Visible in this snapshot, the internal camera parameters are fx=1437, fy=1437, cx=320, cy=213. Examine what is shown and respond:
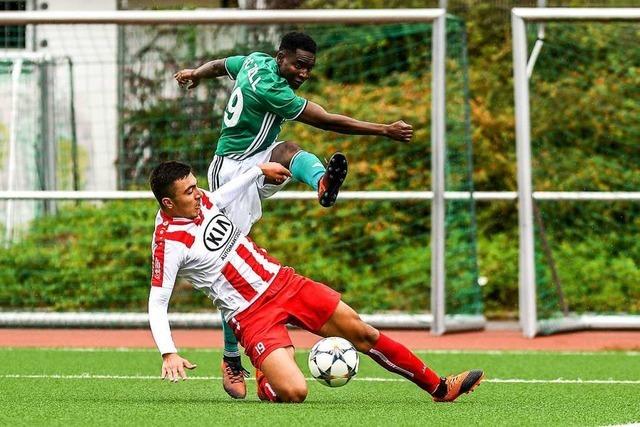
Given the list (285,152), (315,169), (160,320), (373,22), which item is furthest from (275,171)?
(373,22)

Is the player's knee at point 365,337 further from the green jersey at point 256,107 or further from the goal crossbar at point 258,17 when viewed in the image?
the goal crossbar at point 258,17

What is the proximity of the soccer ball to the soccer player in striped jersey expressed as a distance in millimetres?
100

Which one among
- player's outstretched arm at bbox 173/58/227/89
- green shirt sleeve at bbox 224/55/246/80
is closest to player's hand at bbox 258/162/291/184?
green shirt sleeve at bbox 224/55/246/80

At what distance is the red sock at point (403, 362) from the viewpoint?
7410 mm

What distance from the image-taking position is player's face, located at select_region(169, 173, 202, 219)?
738 centimetres

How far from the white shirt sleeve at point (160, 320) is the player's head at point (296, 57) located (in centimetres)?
164

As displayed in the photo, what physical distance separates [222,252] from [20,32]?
8.49m

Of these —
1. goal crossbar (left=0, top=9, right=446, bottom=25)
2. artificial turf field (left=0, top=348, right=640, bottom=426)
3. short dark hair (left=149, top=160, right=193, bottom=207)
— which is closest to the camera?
artificial turf field (left=0, top=348, right=640, bottom=426)

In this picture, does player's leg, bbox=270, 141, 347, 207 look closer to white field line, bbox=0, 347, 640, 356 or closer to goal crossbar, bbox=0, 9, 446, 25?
white field line, bbox=0, 347, 640, 356

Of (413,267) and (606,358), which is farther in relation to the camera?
(413,267)

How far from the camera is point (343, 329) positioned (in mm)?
7602

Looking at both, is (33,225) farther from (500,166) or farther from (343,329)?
(343,329)

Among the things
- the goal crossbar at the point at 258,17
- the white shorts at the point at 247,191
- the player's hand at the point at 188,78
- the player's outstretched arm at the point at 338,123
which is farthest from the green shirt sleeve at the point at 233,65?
the goal crossbar at the point at 258,17

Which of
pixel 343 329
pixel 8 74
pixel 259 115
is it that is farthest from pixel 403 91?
pixel 343 329
